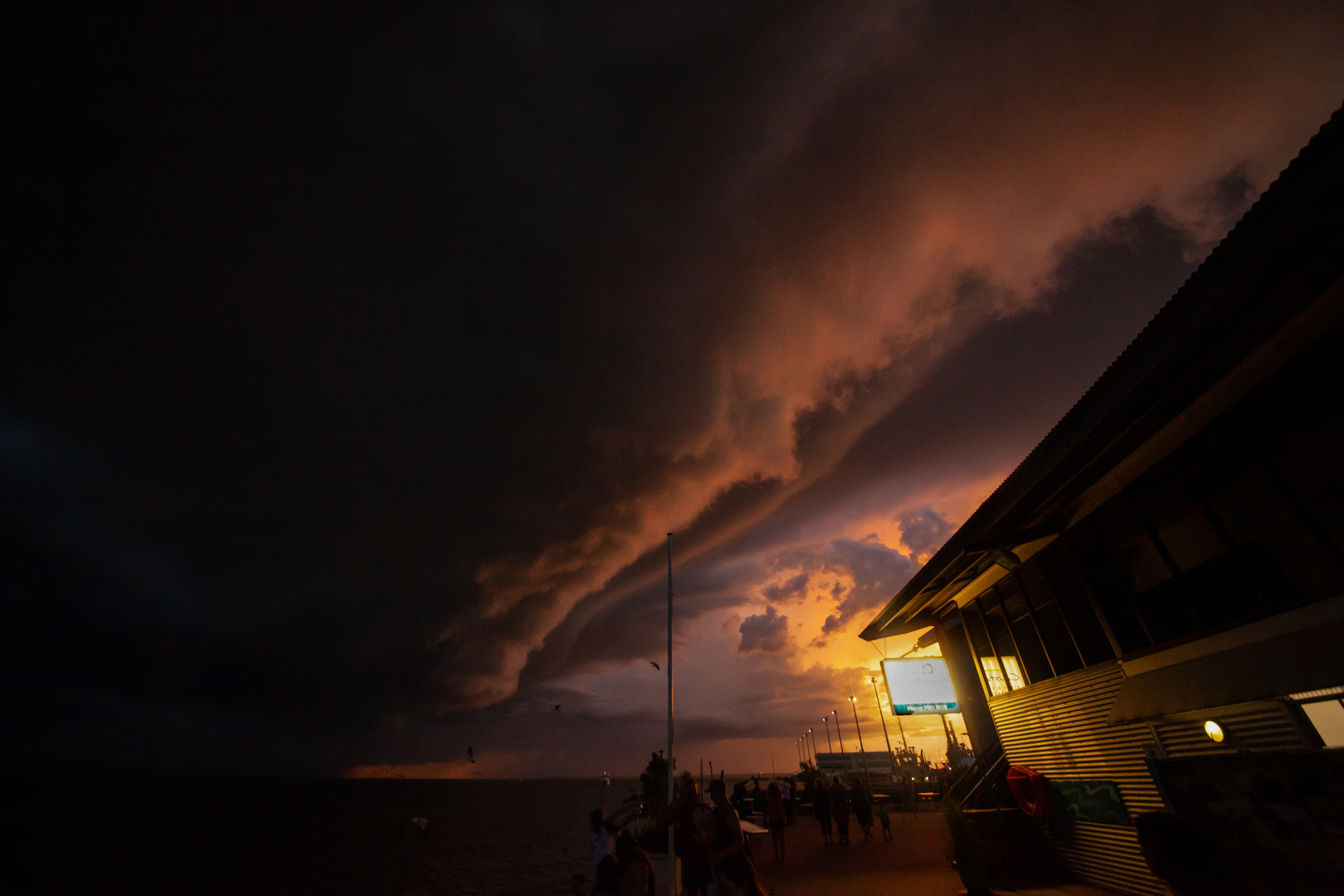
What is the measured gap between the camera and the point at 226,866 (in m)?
50.5

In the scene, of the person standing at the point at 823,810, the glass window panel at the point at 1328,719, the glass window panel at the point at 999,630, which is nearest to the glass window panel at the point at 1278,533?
the glass window panel at the point at 1328,719

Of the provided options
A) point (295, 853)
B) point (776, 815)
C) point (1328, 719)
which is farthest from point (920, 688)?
point (295, 853)

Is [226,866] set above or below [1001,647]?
below

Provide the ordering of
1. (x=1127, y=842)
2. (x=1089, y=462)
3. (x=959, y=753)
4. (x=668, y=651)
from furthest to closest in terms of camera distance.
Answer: (x=959, y=753) < (x=668, y=651) < (x=1127, y=842) < (x=1089, y=462)

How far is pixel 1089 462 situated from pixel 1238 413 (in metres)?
2.00

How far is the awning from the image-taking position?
6695mm

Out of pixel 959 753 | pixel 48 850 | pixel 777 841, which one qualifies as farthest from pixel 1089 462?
pixel 48 850

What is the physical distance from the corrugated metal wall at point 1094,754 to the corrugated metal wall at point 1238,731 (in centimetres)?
65

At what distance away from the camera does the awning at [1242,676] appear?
6.70m

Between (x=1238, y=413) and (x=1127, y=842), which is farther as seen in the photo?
(x=1127, y=842)

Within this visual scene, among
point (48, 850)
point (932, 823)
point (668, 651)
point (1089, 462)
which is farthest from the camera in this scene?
point (48, 850)

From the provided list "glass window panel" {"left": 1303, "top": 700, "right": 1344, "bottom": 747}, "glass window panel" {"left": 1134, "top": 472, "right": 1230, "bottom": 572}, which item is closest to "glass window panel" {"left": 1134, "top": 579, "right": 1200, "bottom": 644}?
"glass window panel" {"left": 1134, "top": 472, "right": 1230, "bottom": 572}

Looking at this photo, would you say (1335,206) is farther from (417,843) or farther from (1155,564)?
(417,843)

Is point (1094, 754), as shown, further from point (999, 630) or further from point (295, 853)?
point (295, 853)
